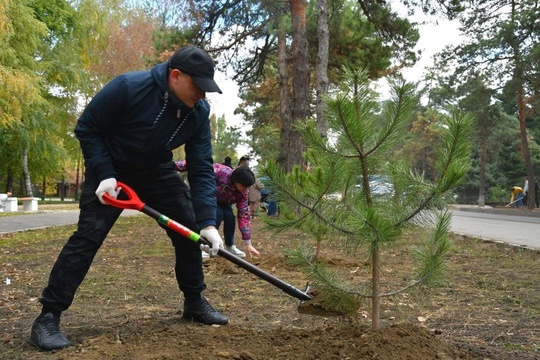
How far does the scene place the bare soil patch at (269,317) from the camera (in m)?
2.85

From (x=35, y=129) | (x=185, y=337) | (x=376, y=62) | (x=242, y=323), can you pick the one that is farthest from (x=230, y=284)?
(x=35, y=129)

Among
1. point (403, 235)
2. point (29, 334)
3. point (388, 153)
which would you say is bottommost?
point (29, 334)

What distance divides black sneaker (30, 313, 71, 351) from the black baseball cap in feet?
4.91

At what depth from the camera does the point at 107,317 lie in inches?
154

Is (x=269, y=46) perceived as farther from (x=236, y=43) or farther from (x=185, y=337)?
(x=185, y=337)

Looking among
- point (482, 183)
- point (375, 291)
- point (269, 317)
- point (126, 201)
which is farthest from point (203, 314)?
point (482, 183)

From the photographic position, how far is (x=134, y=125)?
326 centimetres

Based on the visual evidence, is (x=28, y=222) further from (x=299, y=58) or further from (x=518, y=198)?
(x=518, y=198)

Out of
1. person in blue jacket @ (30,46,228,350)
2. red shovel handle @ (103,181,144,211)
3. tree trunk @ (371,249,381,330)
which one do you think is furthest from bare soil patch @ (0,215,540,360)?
red shovel handle @ (103,181,144,211)

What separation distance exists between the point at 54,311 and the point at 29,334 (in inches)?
Answer: 15.1

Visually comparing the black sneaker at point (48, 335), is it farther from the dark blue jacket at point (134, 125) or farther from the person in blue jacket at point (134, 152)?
the dark blue jacket at point (134, 125)

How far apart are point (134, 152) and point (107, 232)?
1.68ft

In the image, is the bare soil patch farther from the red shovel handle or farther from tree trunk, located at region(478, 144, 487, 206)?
tree trunk, located at region(478, 144, 487, 206)

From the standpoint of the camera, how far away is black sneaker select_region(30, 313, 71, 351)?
307 cm
